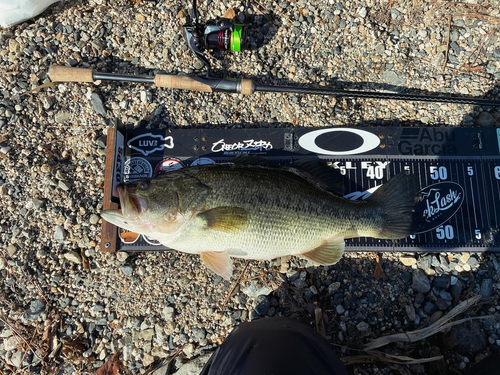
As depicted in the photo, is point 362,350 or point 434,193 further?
point 434,193

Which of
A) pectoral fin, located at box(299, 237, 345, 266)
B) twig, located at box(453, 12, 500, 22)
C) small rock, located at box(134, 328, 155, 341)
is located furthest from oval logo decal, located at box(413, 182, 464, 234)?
small rock, located at box(134, 328, 155, 341)

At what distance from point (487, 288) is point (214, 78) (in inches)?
141

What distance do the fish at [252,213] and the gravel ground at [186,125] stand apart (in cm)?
53

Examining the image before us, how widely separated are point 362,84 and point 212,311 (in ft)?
9.90

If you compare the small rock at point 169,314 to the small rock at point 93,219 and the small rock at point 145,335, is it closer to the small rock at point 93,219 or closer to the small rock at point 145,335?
the small rock at point 145,335

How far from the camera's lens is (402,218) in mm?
3201

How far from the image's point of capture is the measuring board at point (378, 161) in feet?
11.3

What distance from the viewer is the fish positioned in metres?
2.92

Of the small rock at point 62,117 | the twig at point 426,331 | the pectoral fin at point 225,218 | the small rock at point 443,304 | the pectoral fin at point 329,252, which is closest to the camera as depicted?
the pectoral fin at point 225,218

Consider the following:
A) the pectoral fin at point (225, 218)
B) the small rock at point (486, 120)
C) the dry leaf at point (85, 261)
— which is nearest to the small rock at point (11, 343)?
the dry leaf at point (85, 261)

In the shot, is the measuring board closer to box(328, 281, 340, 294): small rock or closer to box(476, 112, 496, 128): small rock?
box(476, 112, 496, 128): small rock

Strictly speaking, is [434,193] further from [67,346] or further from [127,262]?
[67,346]

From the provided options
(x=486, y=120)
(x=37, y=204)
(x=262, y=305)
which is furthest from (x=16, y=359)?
(x=486, y=120)

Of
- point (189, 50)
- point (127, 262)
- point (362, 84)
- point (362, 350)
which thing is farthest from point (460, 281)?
point (189, 50)
